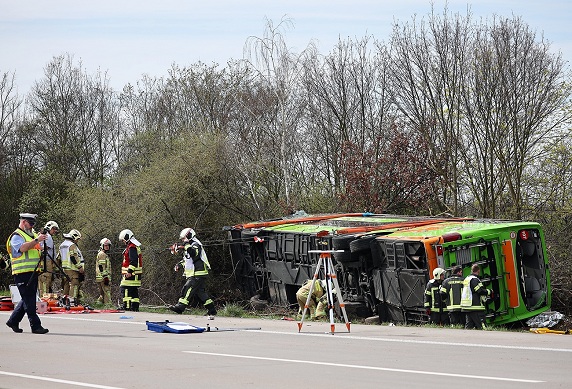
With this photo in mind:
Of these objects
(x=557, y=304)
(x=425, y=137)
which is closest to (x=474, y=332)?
(x=557, y=304)

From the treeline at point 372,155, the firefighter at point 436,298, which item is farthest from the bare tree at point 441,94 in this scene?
the firefighter at point 436,298

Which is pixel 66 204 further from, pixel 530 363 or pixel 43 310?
pixel 530 363

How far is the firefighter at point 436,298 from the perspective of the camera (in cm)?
1695

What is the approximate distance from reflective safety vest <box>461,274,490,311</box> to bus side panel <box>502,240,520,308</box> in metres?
1.29

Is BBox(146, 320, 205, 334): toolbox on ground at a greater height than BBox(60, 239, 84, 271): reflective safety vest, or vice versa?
BBox(60, 239, 84, 271): reflective safety vest

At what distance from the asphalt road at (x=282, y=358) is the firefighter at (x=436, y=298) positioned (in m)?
1.44

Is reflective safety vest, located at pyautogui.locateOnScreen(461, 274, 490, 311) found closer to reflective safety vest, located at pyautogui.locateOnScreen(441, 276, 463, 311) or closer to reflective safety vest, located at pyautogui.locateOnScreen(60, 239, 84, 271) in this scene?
reflective safety vest, located at pyautogui.locateOnScreen(441, 276, 463, 311)

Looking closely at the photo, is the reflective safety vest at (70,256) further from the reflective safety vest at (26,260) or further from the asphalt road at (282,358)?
the reflective safety vest at (26,260)

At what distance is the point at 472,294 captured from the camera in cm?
1647

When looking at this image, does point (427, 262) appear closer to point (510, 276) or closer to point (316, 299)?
point (510, 276)

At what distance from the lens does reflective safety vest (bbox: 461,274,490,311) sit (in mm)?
16469

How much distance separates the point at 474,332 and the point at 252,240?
10.4m

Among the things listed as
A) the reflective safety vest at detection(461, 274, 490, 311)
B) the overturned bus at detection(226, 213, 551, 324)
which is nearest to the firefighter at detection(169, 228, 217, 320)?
the overturned bus at detection(226, 213, 551, 324)

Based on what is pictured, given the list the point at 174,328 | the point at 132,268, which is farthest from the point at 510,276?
the point at 132,268
